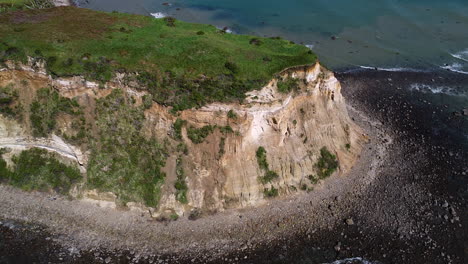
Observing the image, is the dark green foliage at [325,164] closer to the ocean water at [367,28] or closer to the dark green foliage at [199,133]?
the dark green foliage at [199,133]

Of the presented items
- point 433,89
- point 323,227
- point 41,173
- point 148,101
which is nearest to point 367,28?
point 433,89

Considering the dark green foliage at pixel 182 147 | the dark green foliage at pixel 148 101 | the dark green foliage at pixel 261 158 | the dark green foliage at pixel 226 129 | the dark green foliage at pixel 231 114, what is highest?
the dark green foliage at pixel 148 101

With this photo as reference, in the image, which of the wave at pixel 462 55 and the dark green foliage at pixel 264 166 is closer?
the dark green foliage at pixel 264 166

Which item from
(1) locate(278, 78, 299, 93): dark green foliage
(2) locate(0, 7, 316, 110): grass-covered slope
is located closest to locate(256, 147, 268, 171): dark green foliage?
(2) locate(0, 7, 316, 110): grass-covered slope

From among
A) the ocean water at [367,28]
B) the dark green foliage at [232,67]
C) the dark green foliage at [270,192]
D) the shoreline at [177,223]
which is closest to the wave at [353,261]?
the shoreline at [177,223]

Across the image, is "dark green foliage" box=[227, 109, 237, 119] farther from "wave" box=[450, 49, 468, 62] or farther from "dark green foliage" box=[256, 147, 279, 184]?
"wave" box=[450, 49, 468, 62]

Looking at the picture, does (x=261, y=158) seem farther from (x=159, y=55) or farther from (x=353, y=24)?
(x=353, y=24)
